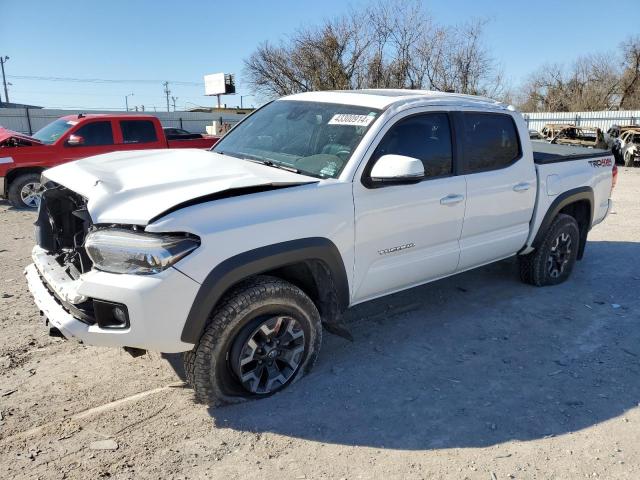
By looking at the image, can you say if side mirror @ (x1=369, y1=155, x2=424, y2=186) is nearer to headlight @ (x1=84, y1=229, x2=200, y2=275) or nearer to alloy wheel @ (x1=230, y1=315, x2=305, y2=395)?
alloy wheel @ (x1=230, y1=315, x2=305, y2=395)

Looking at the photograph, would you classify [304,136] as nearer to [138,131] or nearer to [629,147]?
[138,131]

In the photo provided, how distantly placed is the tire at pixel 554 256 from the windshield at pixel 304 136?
8.63 feet

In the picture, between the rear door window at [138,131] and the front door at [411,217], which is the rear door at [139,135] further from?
the front door at [411,217]

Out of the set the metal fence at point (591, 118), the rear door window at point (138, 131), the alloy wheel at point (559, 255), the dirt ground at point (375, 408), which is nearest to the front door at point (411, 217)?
the dirt ground at point (375, 408)

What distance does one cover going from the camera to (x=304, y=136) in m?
3.77

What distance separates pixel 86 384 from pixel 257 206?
1.74m

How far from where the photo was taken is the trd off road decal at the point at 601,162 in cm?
547

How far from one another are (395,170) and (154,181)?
1.46 metres

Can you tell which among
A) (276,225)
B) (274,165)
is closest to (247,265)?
(276,225)

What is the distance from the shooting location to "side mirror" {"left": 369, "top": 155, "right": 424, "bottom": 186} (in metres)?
3.18

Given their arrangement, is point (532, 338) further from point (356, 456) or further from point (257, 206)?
point (257, 206)

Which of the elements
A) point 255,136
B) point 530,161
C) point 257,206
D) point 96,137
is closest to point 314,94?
point 255,136

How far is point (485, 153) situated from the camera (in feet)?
14.0

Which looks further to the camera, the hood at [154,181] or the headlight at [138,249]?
the hood at [154,181]
